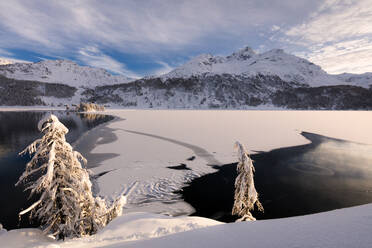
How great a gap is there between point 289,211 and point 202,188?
21.8 feet

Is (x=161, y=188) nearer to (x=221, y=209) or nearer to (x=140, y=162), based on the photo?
(x=221, y=209)

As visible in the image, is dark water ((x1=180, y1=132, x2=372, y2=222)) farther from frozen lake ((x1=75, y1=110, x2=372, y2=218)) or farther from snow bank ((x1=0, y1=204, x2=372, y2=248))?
snow bank ((x1=0, y1=204, x2=372, y2=248))

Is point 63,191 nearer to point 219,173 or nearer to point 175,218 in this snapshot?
point 175,218

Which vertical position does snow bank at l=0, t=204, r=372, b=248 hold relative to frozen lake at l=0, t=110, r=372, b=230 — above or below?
above

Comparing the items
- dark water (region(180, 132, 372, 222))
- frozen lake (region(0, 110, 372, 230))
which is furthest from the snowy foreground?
dark water (region(180, 132, 372, 222))

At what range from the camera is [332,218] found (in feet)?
13.8

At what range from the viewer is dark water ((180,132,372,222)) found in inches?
528

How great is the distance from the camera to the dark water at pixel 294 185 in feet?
44.0

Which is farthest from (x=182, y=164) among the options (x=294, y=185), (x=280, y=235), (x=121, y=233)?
(x=280, y=235)

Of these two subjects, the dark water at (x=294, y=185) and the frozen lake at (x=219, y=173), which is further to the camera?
the frozen lake at (x=219, y=173)

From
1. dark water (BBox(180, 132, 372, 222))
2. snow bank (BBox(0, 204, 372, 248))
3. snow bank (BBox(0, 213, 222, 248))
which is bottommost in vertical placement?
dark water (BBox(180, 132, 372, 222))

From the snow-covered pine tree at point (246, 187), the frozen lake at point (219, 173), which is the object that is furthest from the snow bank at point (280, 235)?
the frozen lake at point (219, 173)

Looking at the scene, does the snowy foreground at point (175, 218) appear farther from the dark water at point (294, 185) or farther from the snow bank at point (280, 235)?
the dark water at point (294, 185)

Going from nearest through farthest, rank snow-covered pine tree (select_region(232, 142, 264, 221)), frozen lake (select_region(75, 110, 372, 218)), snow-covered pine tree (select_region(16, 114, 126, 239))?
1. snow-covered pine tree (select_region(16, 114, 126, 239))
2. snow-covered pine tree (select_region(232, 142, 264, 221))
3. frozen lake (select_region(75, 110, 372, 218))
